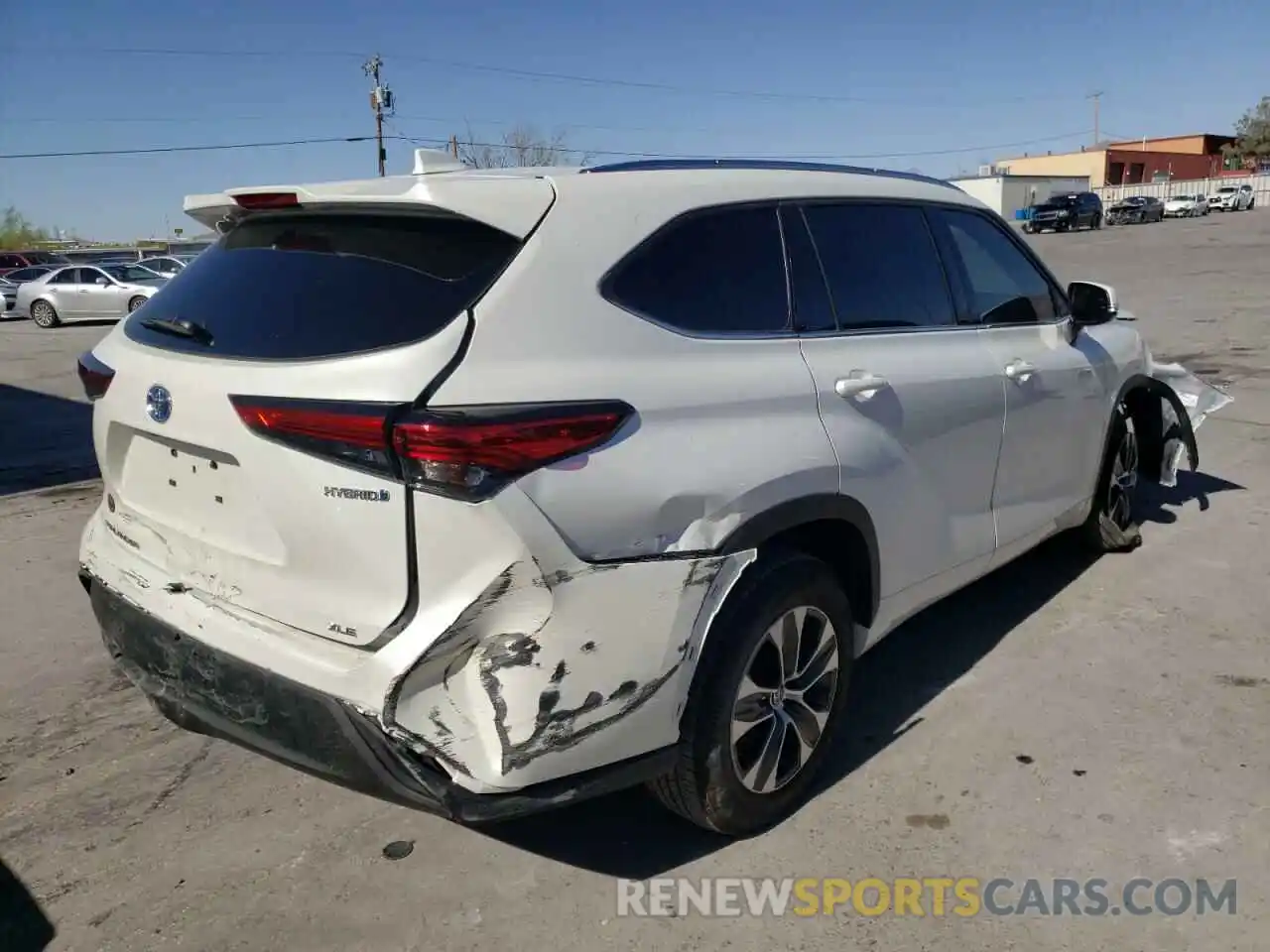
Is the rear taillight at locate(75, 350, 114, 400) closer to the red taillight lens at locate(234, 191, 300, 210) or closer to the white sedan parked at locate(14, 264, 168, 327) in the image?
the red taillight lens at locate(234, 191, 300, 210)

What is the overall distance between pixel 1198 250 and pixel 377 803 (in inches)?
1337

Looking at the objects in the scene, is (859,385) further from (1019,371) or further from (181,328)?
(181,328)

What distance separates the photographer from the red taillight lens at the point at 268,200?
109 inches

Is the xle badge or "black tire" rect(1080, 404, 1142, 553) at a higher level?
the xle badge

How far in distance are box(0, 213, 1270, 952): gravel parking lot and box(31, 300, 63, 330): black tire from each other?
23.6 meters

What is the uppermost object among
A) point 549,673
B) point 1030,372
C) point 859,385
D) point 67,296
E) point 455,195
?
point 67,296

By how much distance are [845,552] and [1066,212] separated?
5091 centimetres

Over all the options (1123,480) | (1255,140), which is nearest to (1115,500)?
(1123,480)

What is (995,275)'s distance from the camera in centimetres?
413

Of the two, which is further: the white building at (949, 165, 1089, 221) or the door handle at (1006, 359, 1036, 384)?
the white building at (949, 165, 1089, 221)

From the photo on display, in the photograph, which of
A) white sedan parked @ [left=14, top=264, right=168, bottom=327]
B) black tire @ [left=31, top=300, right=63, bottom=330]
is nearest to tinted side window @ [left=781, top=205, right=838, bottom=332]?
white sedan parked @ [left=14, top=264, right=168, bottom=327]

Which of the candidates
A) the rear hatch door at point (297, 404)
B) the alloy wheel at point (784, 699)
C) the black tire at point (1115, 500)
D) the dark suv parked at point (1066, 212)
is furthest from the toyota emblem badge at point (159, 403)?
the dark suv parked at point (1066, 212)

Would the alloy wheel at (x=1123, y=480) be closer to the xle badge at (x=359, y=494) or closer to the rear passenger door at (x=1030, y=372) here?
the rear passenger door at (x=1030, y=372)

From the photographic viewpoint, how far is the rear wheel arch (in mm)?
2662
